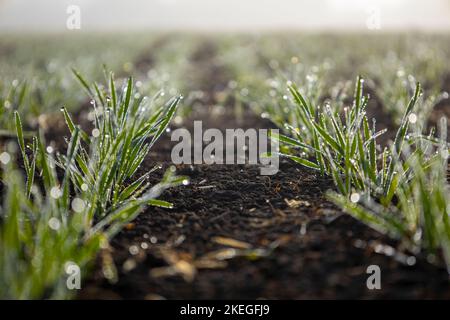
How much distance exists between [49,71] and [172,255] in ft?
8.27

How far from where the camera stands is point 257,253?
116 centimetres

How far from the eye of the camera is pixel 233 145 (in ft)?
7.50

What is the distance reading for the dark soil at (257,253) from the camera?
3.43ft

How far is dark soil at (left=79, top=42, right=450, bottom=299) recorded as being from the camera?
104 cm
